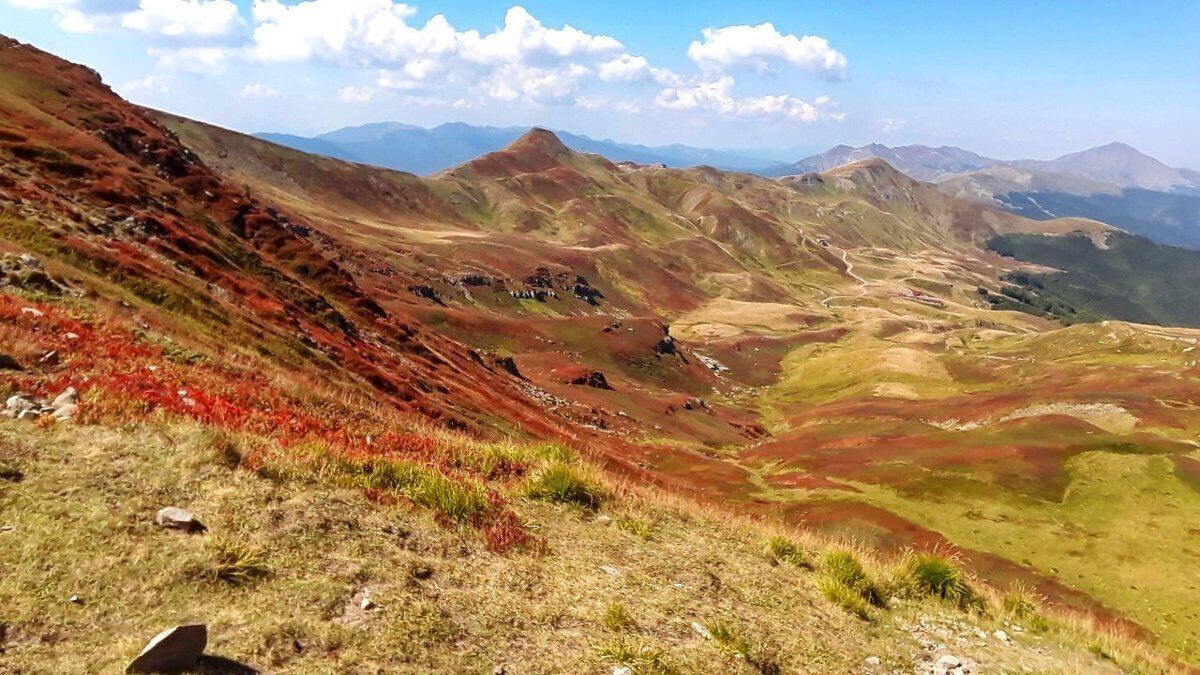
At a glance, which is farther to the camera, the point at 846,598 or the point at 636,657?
the point at 846,598

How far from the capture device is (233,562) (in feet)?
25.1

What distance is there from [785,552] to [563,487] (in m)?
5.24

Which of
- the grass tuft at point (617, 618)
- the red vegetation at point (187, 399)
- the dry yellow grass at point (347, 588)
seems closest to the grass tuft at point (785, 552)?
the dry yellow grass at point (347, 588)

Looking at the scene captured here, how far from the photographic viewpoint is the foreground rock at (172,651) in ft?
19.0

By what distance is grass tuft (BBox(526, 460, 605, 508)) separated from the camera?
1310cm

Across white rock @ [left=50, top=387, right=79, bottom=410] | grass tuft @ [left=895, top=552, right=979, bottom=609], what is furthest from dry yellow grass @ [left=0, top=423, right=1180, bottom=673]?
grass tuft @ [left=895, top=552, right=979, bottom=609]

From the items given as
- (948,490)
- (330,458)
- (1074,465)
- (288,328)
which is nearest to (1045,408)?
(1074,465)

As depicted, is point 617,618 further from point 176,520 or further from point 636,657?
point 176,520

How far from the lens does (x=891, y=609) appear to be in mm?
12891

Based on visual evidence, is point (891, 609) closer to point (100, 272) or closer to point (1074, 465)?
point (100, 272)

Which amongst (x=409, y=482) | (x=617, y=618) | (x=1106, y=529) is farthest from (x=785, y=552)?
(x=1106, y=529)

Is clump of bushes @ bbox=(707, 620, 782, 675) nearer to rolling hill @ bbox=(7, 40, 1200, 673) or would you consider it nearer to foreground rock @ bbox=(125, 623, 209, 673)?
rolling hill @ bbox=(7, 40, 1200, 673)

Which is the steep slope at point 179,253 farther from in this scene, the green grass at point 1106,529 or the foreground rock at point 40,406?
the green grass at point 1106,529

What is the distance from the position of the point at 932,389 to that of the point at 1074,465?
83.3 m
